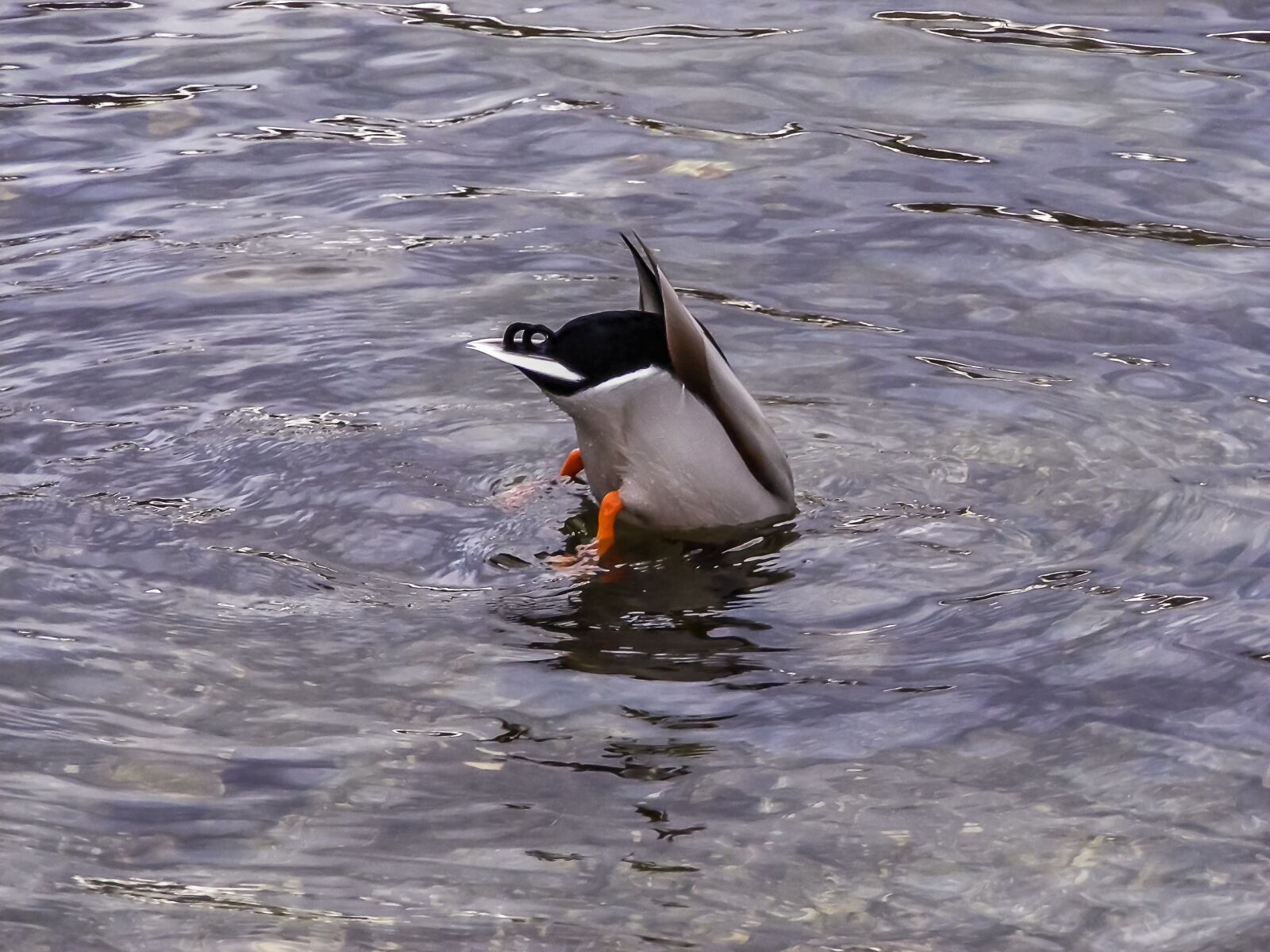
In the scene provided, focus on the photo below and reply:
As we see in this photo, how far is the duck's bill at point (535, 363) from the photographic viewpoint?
5566 mm

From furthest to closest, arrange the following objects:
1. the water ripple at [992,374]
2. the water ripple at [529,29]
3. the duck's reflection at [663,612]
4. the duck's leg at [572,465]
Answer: the water ripple at [529,29] < the water ripple at [992,374] < the duck's leg at [572,465] < the duck's reflection at [663,612]

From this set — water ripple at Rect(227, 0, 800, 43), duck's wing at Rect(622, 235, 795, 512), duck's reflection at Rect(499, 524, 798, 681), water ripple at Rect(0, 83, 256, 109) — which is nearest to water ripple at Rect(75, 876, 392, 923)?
duck's reflection at Rect(499, 524, 798, 681)

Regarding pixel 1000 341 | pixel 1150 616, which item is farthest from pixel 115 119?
pixel 1150 616

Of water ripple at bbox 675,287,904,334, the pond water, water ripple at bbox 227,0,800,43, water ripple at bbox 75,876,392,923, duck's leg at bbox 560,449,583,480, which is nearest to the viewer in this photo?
water ripple at bbox 75,876,392,923

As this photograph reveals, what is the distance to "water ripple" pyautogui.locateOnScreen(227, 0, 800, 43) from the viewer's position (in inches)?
432

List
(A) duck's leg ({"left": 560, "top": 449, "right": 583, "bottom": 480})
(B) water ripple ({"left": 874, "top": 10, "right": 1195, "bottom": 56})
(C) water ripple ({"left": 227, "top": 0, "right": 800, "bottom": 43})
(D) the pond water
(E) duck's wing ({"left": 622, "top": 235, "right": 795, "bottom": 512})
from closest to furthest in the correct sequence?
(D) the pond water < (E) duck's wing ({"left": 622, "top": 235, "right": 795, "bottom": 512}) < (A) duck's leg ({"left": 560, "top": 449, "right": 583, "bottom": 480}) < (B) water ripple ({"left": 874, "top": 10, "right": 1195, "bottom": 56}) < (C) water ripple ({"left": 227, "top": 0, "right": 800, "bottom": 43})

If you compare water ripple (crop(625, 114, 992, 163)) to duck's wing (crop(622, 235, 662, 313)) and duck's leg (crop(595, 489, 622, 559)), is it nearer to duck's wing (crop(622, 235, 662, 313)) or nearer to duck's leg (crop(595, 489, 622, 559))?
duck's wing (crop(622, 235, 662, 313))

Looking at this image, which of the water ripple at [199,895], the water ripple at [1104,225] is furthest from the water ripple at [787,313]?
the water ripple at [199,895]

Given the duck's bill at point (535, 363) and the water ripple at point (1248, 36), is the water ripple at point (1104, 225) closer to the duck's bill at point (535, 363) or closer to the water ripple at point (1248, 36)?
the water ripple at point (1248, 36)

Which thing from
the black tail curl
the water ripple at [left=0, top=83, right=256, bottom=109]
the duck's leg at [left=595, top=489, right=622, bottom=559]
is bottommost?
the duck's leg at [left=595, top=489, right=622, bottom=559]

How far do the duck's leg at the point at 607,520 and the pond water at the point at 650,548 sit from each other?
0.53ft

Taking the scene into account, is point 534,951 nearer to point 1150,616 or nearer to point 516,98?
point 1150,616

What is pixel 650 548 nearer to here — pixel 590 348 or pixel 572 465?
pixel 572 465

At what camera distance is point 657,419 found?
5.85m
